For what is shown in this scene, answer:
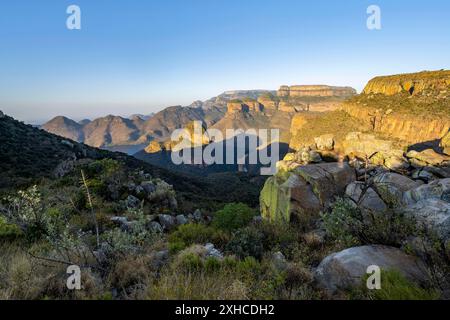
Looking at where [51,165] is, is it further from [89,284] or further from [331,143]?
[89,284]

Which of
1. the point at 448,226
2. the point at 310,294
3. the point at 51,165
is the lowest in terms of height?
the point at 51,165

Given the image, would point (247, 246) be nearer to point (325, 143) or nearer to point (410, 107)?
point (325, 143)

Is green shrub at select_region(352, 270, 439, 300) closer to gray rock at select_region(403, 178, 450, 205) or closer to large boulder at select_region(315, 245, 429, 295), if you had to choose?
large boulder at select_region(315, 245, 429, 295)

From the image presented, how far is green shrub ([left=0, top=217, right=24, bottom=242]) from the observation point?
6.74 m

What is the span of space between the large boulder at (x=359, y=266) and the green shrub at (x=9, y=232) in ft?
22.9

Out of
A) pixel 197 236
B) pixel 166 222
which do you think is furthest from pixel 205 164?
pixel 197 236

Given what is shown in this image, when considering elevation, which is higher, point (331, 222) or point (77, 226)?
point (331, 222)

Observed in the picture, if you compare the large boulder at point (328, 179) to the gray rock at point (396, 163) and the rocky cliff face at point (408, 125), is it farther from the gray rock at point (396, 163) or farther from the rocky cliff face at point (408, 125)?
the rocky cliff face at point (408, 125)

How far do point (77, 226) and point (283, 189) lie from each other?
8445 millimetres

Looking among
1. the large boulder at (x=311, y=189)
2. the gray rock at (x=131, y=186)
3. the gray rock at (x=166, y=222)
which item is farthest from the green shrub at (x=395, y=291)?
the gray rock at (x=131, y=186)

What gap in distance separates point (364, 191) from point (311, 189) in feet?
22.0

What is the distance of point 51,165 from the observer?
33062mm

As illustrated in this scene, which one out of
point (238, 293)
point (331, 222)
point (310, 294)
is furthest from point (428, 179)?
point (238, 293)

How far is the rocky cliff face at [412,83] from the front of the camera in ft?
248
